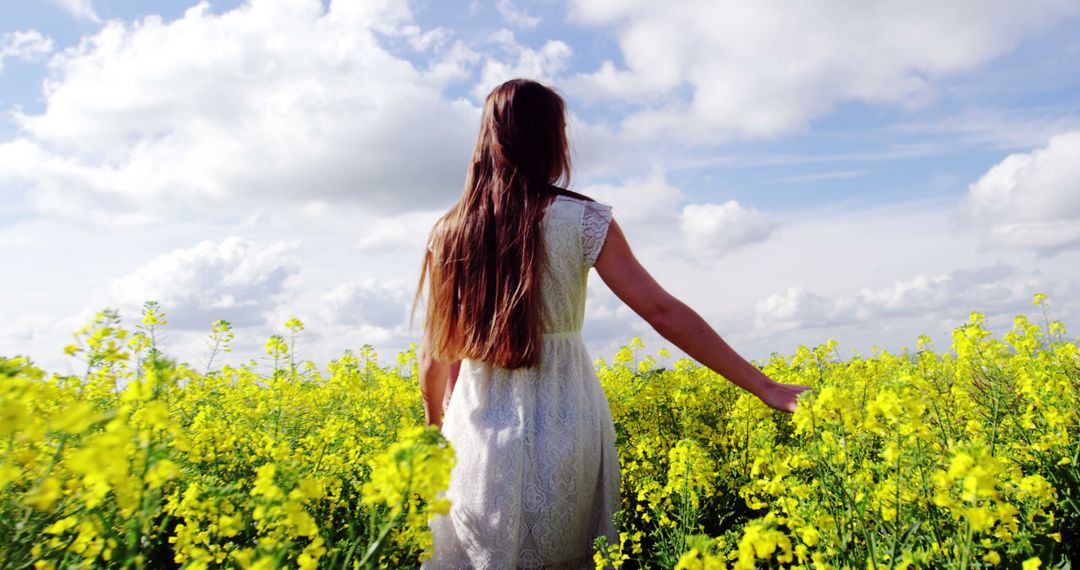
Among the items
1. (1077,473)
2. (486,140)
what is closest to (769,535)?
(486,140)

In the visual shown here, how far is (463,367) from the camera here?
100 inches

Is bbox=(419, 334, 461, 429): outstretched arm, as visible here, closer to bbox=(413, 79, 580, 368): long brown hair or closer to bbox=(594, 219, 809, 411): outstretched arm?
bbox=(413, 79, 580, 368): long brown hair

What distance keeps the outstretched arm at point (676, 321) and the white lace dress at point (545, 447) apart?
0.07 meters

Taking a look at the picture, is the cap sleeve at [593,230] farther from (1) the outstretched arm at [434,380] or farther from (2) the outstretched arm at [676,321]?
(1) the outstretched arm at [434,380]

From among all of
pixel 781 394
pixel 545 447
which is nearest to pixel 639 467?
pixel 545 447

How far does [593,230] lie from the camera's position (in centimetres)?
242

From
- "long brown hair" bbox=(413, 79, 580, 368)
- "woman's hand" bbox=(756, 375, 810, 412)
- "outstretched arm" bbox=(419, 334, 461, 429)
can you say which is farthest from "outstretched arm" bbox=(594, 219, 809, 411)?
"outstretched arm" bbox=(419, 334, 461, 429)

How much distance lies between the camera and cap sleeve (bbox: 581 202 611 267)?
2418 millimetres

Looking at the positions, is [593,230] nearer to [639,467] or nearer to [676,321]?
[676,321]

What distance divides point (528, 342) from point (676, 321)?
18.3 inches

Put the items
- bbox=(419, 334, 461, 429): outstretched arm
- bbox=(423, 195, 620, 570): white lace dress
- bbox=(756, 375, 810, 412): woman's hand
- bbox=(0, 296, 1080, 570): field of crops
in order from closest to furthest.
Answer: bbox=(0, 296, 1080, 570): field of crops < bbox=(756, 375, 810, 412): woman's hand < bbox=(423, 195, 620, 570): white lace dress < bbox=(419, 334, 461, 429): outstretched arm

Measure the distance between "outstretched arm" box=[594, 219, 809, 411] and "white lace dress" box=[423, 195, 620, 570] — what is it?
7 cm

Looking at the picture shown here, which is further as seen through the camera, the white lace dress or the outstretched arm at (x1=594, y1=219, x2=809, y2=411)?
the white lace dress

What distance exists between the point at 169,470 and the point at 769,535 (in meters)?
1.09
